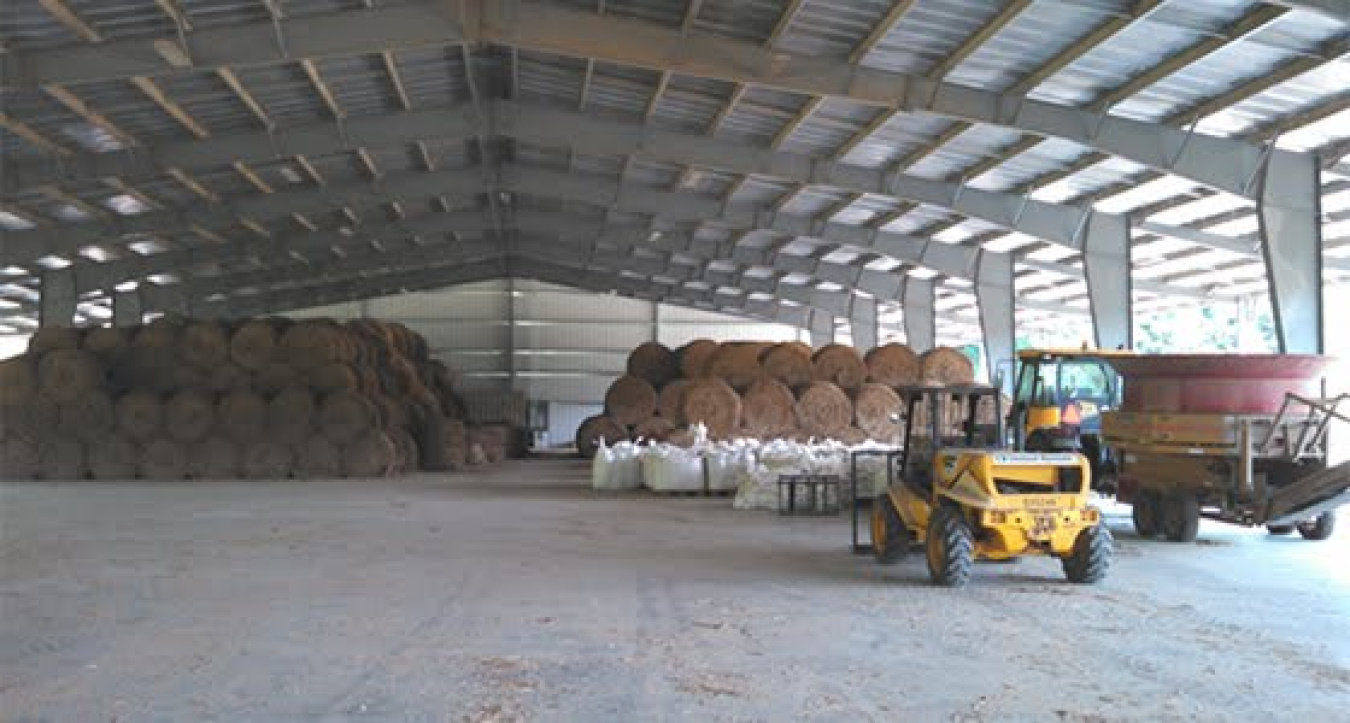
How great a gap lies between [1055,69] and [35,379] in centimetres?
1921

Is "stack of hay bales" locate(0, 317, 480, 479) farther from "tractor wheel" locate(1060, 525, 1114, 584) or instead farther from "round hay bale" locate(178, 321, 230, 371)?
"tractor wheel" locate(1060, 525, 1114, 584)

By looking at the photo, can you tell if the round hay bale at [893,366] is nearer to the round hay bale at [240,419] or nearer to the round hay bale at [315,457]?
the round hay bale at [315,457]

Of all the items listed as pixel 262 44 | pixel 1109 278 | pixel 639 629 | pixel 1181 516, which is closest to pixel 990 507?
pixel 639 629

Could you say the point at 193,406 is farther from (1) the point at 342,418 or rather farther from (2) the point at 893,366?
(2) the point at 893,366

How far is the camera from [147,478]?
75.8 ft

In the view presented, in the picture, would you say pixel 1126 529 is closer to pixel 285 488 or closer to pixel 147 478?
pixel 285 488

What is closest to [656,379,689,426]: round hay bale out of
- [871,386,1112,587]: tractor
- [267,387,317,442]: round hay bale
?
[267,387,317,442]: round hay bale

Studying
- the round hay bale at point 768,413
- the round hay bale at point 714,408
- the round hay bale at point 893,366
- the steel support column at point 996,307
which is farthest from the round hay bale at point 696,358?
the steel support column at point 996,307

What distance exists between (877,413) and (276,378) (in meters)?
12.2

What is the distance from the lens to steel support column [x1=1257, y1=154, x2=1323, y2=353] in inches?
560

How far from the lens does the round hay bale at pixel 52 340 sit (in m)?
23.5

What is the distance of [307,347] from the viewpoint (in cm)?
2414

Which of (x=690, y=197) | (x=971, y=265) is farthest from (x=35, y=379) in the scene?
(x=971, y=265)

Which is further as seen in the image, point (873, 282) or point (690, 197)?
point (873, 282)
